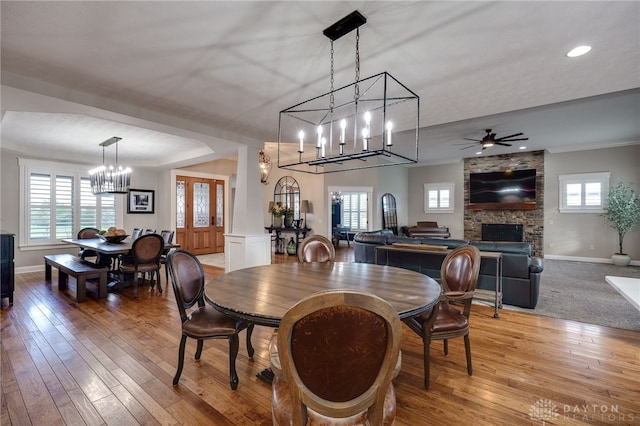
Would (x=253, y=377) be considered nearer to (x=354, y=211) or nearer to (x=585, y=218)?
(x=354, y=211)

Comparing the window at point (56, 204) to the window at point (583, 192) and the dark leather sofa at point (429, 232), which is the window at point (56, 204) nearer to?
the dark leather sofa at point (429, 232)

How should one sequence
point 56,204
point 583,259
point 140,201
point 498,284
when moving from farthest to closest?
point 140,201, point 583,259, point 56,204, point 498,284

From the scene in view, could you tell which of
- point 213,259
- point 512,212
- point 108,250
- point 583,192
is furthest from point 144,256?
point 583,192

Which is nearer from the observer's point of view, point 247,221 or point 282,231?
point 247,221

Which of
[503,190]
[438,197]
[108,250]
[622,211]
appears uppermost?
[503,190]

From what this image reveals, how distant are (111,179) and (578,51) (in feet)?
22.4

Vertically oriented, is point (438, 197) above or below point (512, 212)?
above

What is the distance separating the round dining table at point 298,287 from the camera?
58.5 inches

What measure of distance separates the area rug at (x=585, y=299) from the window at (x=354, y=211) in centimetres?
530

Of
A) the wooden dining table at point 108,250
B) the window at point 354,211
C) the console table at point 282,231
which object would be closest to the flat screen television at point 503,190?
the window at point 354,211

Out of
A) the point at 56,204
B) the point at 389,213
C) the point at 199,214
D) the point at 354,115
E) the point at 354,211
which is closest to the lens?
the point at 354,115

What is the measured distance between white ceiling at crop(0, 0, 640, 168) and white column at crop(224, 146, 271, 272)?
2.76ft

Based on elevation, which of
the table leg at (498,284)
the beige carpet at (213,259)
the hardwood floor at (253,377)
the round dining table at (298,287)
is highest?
the round dining table at (298,287)

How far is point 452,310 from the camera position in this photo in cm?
229
